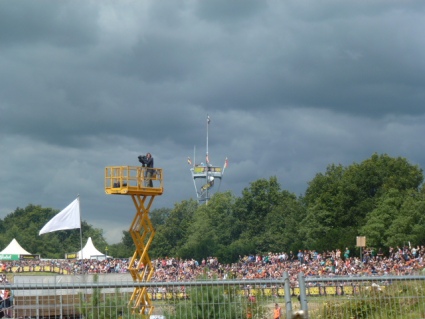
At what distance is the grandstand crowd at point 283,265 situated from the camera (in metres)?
38.9

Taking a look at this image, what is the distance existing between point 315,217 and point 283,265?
106 feet

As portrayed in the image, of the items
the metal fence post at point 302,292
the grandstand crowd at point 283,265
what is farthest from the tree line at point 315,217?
the metal fence post at point 302,292

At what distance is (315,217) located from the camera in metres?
82.6

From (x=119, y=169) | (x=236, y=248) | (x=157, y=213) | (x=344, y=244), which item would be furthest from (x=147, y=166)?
(x=157, y=213)

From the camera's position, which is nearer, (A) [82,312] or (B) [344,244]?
(A) [82,312]

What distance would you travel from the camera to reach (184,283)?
10227 millimetres

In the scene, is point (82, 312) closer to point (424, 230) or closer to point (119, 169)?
point (119, 169)

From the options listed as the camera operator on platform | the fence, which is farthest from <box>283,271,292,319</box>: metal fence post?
the camera operator on platform

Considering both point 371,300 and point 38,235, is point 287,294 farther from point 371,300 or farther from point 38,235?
point 38,235

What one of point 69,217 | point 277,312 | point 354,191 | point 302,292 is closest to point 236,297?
point 302,292

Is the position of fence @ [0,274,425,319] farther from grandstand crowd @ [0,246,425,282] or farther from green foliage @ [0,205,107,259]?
green foliage @ [0,205,107,259]

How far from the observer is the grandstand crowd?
38.9 metres

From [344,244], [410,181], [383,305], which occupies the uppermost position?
[410,181]

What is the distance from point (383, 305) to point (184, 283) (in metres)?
3.08
